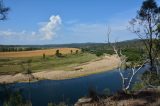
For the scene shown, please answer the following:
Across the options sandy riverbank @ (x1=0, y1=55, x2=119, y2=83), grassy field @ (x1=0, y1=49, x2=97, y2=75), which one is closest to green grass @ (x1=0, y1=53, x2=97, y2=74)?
grassy field @ (x1=0, y1=49, x2=97, y2=75)

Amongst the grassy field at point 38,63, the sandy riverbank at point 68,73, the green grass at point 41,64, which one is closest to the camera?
the sandy riverbank at point 68,73

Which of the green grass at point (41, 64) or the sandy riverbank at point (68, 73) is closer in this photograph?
the sandy riverbank at point (68, 73)

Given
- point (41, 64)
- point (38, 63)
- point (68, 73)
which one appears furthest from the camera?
point (38, 63)

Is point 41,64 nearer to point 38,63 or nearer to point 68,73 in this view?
point 38,63

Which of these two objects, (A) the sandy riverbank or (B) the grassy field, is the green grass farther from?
(A) the sandy riverbank

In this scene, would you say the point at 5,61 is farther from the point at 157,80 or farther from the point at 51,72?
the point at 157,80

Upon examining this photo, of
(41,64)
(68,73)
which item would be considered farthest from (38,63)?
(68,73)

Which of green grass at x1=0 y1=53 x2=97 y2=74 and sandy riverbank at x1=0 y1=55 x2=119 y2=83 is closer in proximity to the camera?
sandy riverbank at x1=0 y1=55 x2=119 y2=83

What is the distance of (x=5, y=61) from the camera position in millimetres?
108500

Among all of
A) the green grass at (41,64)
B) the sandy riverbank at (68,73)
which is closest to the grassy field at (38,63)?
the green grass at (41,64)

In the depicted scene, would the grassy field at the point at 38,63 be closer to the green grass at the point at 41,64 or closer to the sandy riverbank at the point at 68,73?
the green grass at the point at 41,64

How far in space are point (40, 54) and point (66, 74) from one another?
3967 cm

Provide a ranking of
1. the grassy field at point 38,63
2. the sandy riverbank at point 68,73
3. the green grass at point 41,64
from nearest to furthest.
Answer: the sandy riverbank at point 68,73
the green grass at point 41,64
the grassy field at point 38,63

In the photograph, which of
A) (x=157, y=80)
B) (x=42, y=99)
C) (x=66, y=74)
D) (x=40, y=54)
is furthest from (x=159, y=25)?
(x=40, y=54)
